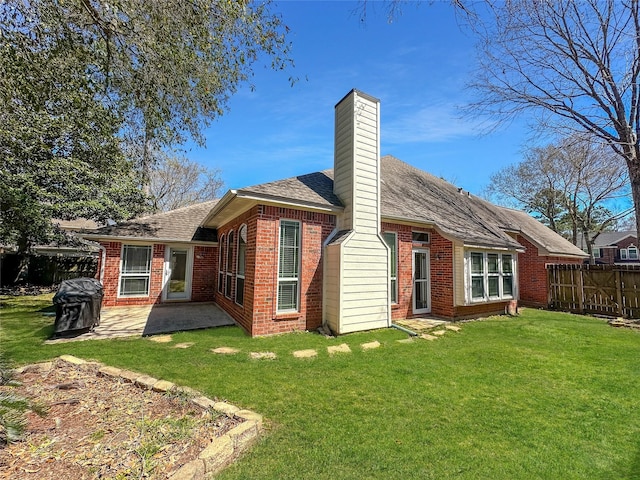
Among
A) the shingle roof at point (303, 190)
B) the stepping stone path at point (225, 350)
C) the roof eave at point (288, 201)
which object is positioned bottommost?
the stepping stone path at point (225, 350)

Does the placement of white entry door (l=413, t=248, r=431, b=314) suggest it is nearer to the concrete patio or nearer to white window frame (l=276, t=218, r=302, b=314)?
white window frame (l=276, t=218, r=302, b=314)

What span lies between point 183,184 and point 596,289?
30.5 m

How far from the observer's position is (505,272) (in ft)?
33.7

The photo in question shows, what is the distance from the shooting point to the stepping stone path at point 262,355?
532cm

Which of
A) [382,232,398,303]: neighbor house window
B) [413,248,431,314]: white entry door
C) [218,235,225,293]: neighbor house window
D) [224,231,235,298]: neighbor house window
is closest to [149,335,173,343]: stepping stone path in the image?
[224,231,235,298]: neighbor house window

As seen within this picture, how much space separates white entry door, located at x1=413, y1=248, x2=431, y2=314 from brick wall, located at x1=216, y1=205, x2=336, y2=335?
3.45 metres

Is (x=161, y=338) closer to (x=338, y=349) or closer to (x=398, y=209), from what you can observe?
(x=338, y=349)

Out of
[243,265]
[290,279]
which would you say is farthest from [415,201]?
[243,265]

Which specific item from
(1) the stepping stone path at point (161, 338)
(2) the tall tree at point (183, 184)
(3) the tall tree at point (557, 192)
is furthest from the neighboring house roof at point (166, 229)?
(3) the tall tree at point (557, 192)

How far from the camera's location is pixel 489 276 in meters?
9.72

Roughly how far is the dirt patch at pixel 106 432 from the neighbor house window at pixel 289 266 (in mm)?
3717

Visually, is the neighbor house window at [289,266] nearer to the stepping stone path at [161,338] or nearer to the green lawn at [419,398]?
the green lawn at [419,398]

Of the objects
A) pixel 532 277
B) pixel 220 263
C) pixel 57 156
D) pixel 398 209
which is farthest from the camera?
pixel 532 277

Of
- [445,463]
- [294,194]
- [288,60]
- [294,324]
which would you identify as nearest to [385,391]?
[445,463]
